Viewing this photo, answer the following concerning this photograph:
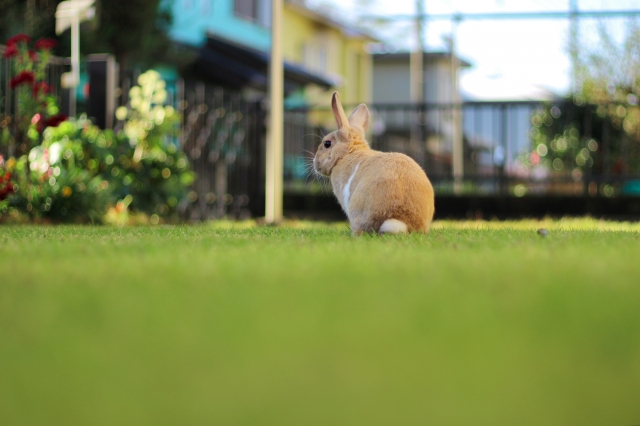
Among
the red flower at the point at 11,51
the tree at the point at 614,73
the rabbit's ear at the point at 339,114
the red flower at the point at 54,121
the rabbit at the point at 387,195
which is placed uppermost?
the tree at the point at 614,73

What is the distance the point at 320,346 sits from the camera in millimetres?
1576

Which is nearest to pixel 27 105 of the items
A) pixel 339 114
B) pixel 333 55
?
pixel 339 114

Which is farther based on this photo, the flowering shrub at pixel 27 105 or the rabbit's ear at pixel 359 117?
the flowering shrub at pixel 27 105

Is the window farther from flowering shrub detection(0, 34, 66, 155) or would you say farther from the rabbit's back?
the rabbit's back

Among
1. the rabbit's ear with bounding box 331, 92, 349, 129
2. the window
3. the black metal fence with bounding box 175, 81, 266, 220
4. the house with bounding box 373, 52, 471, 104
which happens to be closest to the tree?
the black metal fence with bounding box 175, 81, 266, 220

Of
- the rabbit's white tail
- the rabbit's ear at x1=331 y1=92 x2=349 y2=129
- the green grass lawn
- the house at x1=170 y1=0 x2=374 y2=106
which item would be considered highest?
the house at x1=170 y1=0 x2=374 y2=106

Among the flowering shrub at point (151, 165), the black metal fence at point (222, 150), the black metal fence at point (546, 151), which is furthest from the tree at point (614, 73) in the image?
the flowering shrub at point (151, 165)

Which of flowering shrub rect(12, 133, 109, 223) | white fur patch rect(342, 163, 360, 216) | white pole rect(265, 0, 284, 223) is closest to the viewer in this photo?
white fur patch rect(342, 163, 360, 216)

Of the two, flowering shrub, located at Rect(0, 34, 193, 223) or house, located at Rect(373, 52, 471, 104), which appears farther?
house, located at Rect(373, 52, 471, 104)

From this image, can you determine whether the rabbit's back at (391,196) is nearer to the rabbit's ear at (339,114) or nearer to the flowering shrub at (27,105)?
the rabbit's ear at (339,114)

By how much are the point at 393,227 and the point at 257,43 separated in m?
19.8

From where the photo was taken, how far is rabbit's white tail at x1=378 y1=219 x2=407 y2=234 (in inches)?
144

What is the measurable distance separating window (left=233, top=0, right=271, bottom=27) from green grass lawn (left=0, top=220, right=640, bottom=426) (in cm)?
2012

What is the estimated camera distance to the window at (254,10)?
21.5 m
